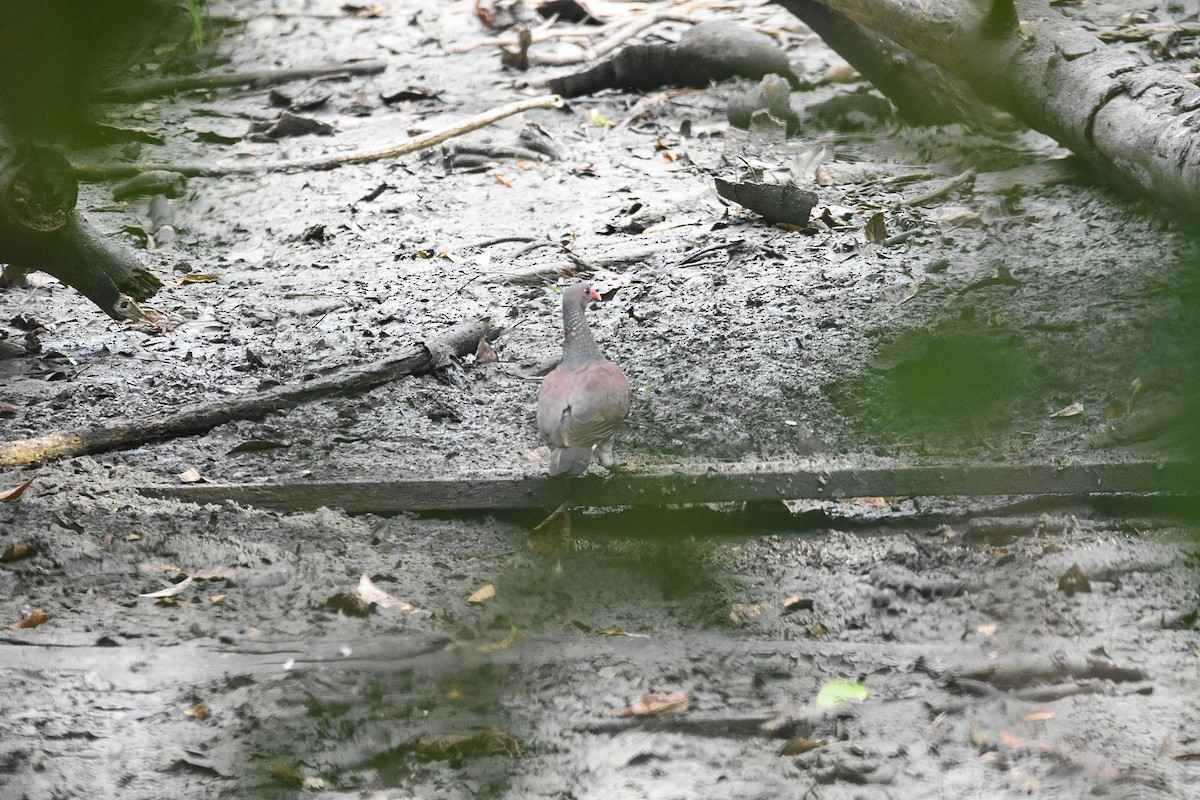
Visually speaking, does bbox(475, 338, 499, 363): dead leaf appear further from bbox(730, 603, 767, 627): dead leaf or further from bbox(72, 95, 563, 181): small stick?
bbox(72, 95, 563, 181): small stick

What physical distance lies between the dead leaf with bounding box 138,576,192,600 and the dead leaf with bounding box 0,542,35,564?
443 mm

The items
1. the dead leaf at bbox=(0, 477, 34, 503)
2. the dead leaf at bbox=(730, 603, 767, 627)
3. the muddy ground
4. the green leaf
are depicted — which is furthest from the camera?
the dead leaf at bbox=(0, 477, 34, 503)

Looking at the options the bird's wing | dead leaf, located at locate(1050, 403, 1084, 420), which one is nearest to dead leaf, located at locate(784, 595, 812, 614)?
the bird's wing

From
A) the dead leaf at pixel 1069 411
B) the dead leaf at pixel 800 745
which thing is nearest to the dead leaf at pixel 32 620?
the dead leaf at pixel 800 745

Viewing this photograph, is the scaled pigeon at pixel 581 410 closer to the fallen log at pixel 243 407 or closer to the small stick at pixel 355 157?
the fallen log at pixel 243 407

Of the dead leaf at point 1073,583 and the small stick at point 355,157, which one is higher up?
the dead leaf at point 1073,583

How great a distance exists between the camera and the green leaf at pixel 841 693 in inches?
102

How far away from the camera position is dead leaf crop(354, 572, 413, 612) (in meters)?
3.04

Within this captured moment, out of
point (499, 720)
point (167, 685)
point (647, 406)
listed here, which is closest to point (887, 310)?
point (647, 406)

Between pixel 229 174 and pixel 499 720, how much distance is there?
5521 mm

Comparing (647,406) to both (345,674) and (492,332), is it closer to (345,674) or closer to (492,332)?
(492,332)

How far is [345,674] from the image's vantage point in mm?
2584

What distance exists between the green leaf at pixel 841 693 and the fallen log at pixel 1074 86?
2.62 m

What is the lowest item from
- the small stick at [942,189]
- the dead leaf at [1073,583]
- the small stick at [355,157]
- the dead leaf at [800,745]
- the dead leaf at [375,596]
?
the small stick at [355,157]
